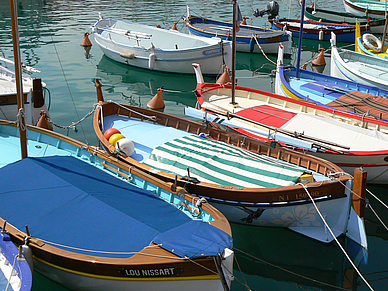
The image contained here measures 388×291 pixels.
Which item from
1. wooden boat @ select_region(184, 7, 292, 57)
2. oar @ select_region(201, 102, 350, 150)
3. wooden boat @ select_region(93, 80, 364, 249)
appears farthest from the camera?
wooden boat @ select_region(184, 7, 292, 57)

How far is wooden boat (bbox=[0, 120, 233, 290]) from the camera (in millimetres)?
6848

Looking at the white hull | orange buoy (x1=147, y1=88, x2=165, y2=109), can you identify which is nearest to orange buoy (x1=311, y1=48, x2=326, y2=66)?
orange buoy (x1=147, y1=88, x2=165, y2=109)

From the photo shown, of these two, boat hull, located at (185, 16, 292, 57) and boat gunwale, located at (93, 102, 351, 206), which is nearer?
boat gunwale, located at (93, 102, 351, 206)

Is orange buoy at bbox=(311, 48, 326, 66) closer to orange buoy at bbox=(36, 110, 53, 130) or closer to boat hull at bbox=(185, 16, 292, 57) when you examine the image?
boat hull at bbox=(185, 16, 292, 57)

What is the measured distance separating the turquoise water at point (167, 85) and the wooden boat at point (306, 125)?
1.34 m

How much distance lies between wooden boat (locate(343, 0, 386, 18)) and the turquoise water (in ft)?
21.0

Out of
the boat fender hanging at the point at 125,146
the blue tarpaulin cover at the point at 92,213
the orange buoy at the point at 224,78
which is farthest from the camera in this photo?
the orange buoy at the point at 224,78

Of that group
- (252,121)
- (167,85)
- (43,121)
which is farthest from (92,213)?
(167,85)

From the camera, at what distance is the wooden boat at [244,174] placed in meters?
9.33

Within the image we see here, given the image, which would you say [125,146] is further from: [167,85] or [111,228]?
[167,85]

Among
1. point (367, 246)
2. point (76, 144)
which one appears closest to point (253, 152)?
point (367, 246)

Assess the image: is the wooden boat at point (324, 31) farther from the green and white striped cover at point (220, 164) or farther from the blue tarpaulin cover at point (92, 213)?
the blue tarpaulin cover at point (92, 213)

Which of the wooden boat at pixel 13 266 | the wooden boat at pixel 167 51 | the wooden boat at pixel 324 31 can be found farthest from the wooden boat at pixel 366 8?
the wooden boat at pixel 13 266

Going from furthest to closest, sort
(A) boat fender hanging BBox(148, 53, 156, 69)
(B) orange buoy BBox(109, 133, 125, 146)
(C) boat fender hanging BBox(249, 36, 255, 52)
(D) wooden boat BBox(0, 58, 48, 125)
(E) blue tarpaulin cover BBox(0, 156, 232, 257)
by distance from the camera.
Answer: (C) boat fender hanging BBox(249, 36, 255, 52) < (A) boat fender hanging BBox(148, 53, 156, 69) < (D) wooden boat BBox(0, 58, 48, 125) < (B) orange buoy BBox(109, 133, 125, 146) < (E) blue tarpaulin cover BBox(0, 156, 232, 257)
